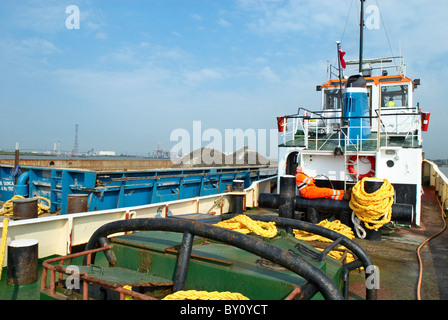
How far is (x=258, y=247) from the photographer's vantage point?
2215mm

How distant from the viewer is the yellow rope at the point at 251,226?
139 inches

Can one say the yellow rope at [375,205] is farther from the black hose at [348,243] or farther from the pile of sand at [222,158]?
the pile of sand at [222,158]

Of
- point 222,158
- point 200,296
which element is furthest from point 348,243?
point 222,158

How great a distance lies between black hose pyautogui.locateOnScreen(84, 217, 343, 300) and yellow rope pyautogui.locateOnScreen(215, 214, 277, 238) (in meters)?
1.24

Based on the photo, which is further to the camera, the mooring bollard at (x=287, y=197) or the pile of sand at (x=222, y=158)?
the pile of sand at (x=222, y=158)

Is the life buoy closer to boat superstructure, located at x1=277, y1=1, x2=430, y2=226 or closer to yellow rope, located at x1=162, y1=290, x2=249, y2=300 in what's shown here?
boat superstructure, located at x1=277, y1=1, x2=430, y2=226

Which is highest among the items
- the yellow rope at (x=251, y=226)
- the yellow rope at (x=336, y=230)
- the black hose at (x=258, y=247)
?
the black hose at (x=258, y=247)

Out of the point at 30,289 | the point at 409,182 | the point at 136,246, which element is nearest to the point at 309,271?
the point at 136,246

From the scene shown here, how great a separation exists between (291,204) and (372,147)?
3053 mm

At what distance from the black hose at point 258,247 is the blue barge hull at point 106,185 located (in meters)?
7.05

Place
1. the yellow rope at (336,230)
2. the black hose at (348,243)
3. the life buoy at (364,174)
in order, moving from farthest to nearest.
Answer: the life buoy at (364,174)
the yellow rope at (336,230)
the black hose at (348,243)

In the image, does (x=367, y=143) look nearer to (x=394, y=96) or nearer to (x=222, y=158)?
(x=394, y=96)

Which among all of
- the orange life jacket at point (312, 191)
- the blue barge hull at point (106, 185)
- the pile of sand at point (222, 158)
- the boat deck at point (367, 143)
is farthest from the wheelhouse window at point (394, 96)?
the pile of sand at point (222, 158)
